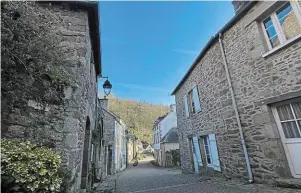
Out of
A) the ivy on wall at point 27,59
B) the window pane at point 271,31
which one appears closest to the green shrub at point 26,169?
the ivy on wall at point 27,59

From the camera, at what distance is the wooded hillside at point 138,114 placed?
1500 inches

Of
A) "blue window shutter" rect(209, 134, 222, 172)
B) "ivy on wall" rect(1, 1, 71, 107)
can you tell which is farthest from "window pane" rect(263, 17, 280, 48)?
"ivy on wall" rect(1, 1, 71, 107)

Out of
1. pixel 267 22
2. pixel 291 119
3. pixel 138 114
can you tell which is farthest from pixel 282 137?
pixel 138 114

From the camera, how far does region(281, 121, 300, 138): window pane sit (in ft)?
14.1

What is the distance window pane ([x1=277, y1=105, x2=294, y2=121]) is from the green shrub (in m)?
5.04

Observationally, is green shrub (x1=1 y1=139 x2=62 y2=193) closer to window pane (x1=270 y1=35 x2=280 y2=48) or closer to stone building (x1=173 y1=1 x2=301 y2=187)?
stone building (x1=173 y1=1 x2=301 y2=187)

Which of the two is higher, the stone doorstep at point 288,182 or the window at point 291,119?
the window at point 291,119

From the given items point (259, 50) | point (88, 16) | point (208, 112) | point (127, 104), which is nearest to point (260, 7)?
point (259, 50)

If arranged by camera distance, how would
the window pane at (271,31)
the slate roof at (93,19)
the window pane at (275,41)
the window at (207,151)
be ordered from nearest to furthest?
the slate roof at (93,19), the window pane at (275,41), the window pane at (271,31), the window at (207,151)

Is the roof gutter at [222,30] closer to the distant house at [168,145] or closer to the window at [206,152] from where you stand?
the window at [206,152]

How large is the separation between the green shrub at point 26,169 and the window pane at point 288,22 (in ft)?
18.5

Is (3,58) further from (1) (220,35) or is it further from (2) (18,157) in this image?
(1) (220,35)

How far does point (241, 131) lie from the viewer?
5.53m

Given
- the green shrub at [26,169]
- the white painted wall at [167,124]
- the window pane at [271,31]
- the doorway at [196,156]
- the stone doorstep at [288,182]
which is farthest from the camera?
the white painted wall at [167,124]
